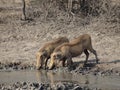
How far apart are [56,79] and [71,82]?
75 centimetres

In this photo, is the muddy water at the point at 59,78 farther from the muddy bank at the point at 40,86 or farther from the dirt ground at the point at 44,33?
the dirt ground at the point at 44,33

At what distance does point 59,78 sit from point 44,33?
5310mm

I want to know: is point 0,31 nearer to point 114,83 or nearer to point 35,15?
point 35,15

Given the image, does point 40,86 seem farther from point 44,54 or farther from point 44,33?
point 44,33

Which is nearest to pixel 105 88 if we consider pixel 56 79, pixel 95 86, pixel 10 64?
pixel 95 86

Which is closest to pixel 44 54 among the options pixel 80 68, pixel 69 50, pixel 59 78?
pixel 69 50

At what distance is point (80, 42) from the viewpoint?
1875cm

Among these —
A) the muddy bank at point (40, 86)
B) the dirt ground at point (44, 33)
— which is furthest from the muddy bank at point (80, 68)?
the muddy bank at point (40, 86)

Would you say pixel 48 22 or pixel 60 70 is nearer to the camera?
pixel 60 70

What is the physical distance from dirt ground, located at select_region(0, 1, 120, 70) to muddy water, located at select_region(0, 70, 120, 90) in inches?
50.8

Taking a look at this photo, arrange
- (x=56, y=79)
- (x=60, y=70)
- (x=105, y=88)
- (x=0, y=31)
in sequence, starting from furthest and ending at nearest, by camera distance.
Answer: (x=0, y=31) < (x=60, y=70) < (x=56, y=79) < (x=105, y=88)

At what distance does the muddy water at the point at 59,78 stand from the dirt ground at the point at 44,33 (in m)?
1.29

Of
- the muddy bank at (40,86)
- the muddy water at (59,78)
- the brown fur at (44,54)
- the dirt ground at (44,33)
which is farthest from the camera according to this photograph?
the dirt ground at (44,33)

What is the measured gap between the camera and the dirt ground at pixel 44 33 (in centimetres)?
1983
